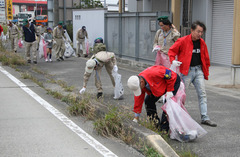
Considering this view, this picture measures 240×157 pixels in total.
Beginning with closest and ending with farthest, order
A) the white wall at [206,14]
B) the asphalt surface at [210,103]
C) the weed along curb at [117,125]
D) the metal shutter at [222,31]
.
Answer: the weed along curb at [117,125]
the asphalt surface at [210,103]
the metal shutter at [222,31]
the white wall at [206,14]

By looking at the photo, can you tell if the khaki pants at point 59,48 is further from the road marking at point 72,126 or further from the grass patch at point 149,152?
the grass patch at point 149,152

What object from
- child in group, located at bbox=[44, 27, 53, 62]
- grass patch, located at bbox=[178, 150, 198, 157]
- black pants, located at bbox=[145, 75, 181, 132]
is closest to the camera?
grass patch, located at bbox=[178, 150, 198, 157]

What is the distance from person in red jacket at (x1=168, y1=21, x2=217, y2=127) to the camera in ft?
21.5

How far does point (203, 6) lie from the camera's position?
1445cm

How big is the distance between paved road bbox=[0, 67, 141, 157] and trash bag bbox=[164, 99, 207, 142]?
29.3 inches

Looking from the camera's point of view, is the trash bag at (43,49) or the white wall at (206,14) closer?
the white wall at (206,14)

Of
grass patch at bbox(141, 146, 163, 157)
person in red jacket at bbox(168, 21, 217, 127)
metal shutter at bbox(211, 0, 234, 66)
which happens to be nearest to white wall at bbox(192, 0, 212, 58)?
metal shutter at bbox(211, 0, 234, 66)

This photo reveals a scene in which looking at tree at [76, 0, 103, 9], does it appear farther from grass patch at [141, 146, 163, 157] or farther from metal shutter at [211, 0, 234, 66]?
grass patch at [141, 146, 163, 157]

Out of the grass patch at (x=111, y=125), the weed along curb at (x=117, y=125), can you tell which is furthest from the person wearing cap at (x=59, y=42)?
the grass patch at (x=111, y=125)

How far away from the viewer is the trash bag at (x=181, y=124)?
18.1 ft

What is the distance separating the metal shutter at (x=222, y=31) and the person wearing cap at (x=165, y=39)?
5.58m

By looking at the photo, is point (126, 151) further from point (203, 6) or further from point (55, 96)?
point (203, 6)

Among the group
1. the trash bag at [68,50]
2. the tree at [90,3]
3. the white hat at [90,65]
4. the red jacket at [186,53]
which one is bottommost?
the trash bag at [68,50]

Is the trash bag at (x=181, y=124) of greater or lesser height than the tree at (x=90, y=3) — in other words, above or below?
below
